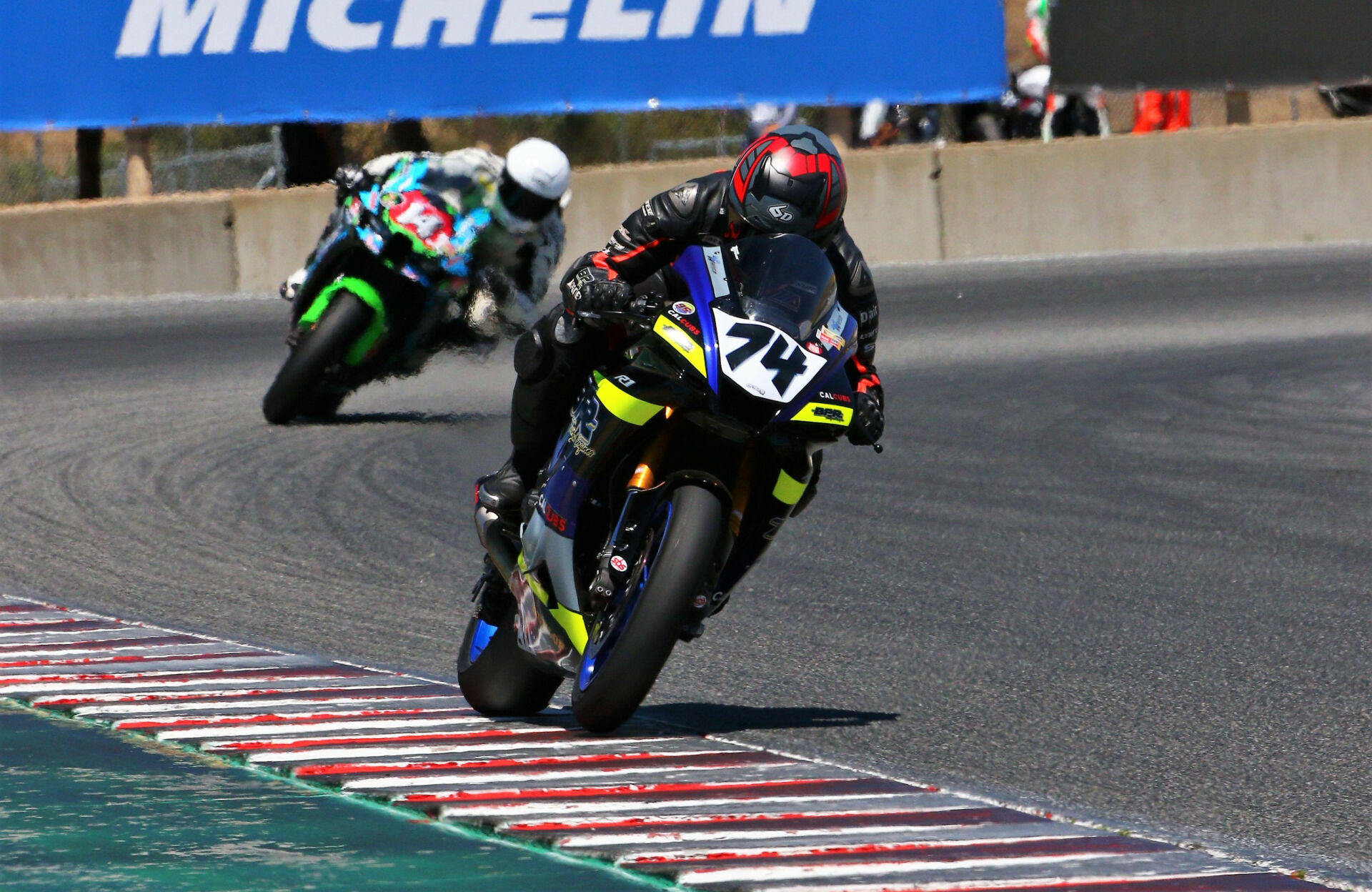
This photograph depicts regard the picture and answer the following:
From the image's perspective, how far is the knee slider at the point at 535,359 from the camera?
5.45 meters

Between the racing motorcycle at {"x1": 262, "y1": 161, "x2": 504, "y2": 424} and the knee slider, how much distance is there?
5626 mm

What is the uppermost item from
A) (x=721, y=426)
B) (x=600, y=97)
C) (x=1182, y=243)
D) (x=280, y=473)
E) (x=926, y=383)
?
(x=600, y=97)

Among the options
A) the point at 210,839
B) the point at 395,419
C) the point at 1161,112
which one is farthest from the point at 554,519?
the point at 1161,112

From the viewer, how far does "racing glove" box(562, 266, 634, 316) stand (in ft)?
16.2

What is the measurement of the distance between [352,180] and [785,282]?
672 centimetres

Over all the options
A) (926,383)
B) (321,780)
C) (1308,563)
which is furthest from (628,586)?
(926,383)

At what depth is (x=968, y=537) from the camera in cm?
849

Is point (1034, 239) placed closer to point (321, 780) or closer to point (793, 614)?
point (793, 614)

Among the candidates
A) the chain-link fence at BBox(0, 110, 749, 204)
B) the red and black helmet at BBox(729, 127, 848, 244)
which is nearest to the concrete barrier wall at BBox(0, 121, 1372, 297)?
the chain-link fence at BBox(0, 110, 749, 204)

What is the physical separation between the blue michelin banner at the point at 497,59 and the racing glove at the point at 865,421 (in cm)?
1094

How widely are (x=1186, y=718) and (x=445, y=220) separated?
6.28 metres

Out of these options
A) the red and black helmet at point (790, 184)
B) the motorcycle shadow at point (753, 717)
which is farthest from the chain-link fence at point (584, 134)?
the red and black helmet at point (790, 184)

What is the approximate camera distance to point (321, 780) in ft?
16.0

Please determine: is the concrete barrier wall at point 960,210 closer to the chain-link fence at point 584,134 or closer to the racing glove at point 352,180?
the chain-link fence at point 584,134
